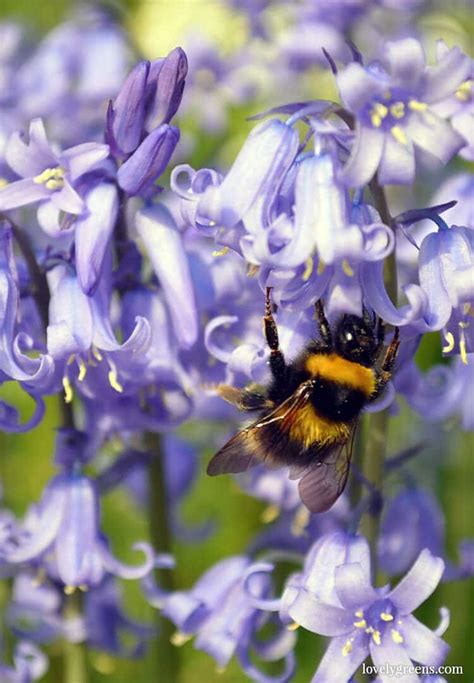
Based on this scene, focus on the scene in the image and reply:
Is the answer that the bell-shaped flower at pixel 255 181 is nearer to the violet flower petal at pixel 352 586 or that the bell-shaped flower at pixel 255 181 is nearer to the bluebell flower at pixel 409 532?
the violet flower petal at pixel 352 586

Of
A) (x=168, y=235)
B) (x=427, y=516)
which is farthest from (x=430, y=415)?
(x=168, y=235)

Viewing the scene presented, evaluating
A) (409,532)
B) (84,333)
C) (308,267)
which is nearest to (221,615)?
(409,532)

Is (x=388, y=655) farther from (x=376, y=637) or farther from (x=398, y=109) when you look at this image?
(x=398, y=109)

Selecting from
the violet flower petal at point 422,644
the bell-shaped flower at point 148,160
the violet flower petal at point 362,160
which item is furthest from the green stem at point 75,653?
the violet flower petal at point 362,160

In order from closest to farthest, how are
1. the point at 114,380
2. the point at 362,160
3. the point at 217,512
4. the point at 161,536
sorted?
the point at 362,160, the point at 114,380, the point at 161,536, the point at 217,512

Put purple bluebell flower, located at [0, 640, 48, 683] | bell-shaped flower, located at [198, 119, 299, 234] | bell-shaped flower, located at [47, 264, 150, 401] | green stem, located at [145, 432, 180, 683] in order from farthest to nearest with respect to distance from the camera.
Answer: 1. green stem, located at [145, 432, 180, 683]
2. purple bluebell flower, located at [0, 640, 48, 683]
3. bell-shaped flower, located at [47, 264, 150, 401]
4. bell-shaped flower, located at [198, 119, 299, 234]

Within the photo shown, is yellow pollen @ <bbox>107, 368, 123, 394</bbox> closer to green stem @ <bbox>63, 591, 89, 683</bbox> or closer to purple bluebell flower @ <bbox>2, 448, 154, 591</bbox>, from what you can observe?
purple bluebell flower @ <bbox>2, 448, 154, 591</bbox>

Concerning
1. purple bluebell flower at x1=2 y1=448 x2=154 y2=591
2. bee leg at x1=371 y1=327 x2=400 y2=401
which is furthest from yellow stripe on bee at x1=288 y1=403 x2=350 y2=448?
purple bluebell flower at x1=2 y1=448 x2=154 y2=591
